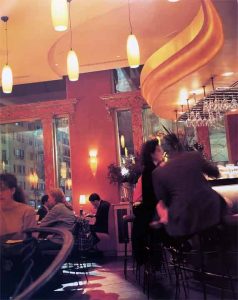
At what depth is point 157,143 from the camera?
10.9ft

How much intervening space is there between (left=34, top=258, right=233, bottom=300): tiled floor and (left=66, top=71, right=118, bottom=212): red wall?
3.40 meters

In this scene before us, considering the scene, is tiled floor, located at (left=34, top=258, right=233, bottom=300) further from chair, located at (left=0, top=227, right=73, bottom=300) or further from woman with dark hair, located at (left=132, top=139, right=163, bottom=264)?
chair, located at (left=0, top=227, right=73, bottom=300)

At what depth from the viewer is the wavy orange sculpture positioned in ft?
12.6

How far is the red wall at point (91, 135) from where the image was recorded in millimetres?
8242

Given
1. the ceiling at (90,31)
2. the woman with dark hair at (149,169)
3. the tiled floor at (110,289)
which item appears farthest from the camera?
the ceiling at (90,31)

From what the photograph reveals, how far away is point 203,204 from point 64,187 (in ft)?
21.9

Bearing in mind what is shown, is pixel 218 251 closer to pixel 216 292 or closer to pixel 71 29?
pixel 216 292

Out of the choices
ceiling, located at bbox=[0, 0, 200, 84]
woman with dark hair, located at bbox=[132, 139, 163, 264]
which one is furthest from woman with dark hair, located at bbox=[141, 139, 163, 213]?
ceiling, located at bbox=[0, 0, 200, 84]

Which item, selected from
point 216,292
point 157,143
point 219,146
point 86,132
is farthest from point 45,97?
point 216,292

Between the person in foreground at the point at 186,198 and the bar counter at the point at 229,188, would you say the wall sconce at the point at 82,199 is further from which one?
the person in foreground at the point at 186,198

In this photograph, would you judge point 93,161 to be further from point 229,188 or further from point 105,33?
point 229,188

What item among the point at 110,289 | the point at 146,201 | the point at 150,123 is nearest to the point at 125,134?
the point at 150,123

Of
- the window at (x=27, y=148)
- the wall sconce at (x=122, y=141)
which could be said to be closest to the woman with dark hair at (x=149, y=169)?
the wall sconce at (x=122, y=141)

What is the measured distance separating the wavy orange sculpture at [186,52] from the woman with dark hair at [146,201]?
140 cm
